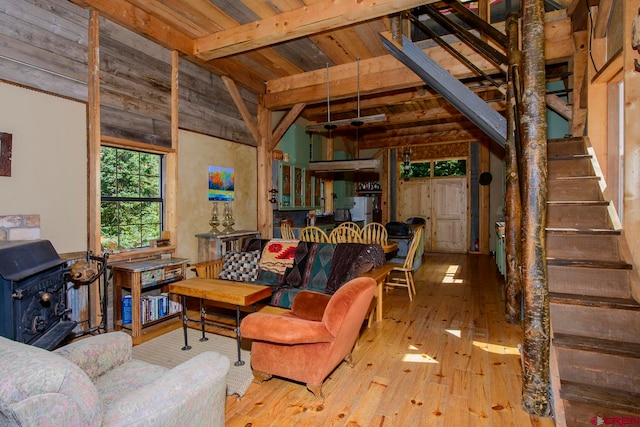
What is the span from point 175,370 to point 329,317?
98 cm

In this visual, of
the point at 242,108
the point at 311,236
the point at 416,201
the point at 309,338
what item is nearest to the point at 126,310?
the point at 309,338

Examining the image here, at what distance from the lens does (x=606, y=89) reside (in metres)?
3.56

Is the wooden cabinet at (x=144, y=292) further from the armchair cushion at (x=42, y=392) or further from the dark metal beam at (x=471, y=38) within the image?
the dark metal beam at (x=471, y=38)

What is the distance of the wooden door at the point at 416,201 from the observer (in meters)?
9.78

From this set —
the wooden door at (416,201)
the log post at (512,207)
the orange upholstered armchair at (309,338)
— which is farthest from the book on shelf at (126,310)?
the wooden door at (416,201)

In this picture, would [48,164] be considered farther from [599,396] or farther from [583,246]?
[583,246]

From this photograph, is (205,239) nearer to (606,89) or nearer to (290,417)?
(290,417)

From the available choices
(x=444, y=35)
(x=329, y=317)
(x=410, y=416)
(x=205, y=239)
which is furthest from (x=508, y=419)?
(x=444, y=35)

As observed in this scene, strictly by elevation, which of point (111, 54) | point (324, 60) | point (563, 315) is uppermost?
point (324, 60)

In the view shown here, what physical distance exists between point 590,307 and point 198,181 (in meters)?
4.39

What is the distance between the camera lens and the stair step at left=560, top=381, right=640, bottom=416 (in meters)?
1.92

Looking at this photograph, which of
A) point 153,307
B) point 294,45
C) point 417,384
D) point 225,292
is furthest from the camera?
point 294,45

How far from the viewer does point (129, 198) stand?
12.8 feet

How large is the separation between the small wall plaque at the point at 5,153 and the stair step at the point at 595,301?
4.35 m
